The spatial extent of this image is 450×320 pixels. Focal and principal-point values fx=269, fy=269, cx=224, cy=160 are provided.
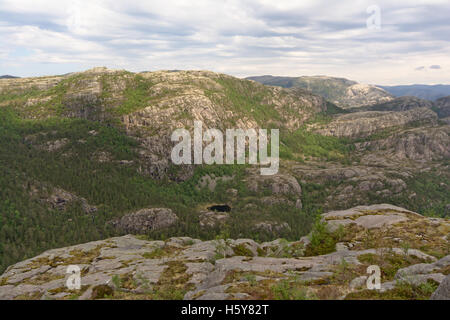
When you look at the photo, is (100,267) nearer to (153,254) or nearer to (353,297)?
(153,254)

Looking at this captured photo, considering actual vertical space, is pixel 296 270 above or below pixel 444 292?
below

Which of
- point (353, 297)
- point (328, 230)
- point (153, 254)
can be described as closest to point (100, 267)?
point (153, 254)

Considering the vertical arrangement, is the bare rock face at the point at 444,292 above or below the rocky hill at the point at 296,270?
above

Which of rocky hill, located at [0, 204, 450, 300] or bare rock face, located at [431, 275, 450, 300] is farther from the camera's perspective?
rocky hill, located at [0, 204, 450, 300]

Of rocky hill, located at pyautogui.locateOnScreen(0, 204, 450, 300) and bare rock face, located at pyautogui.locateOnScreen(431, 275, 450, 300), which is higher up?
bare rock face, located at pyautogui.locateOnScreen(431, 275, 450, 300)

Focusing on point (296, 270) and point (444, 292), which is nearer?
point (444, 292)

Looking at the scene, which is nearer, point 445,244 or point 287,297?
point 287,297

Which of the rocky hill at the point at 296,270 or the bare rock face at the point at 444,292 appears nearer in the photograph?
the bare rock face at the point at 444,292
